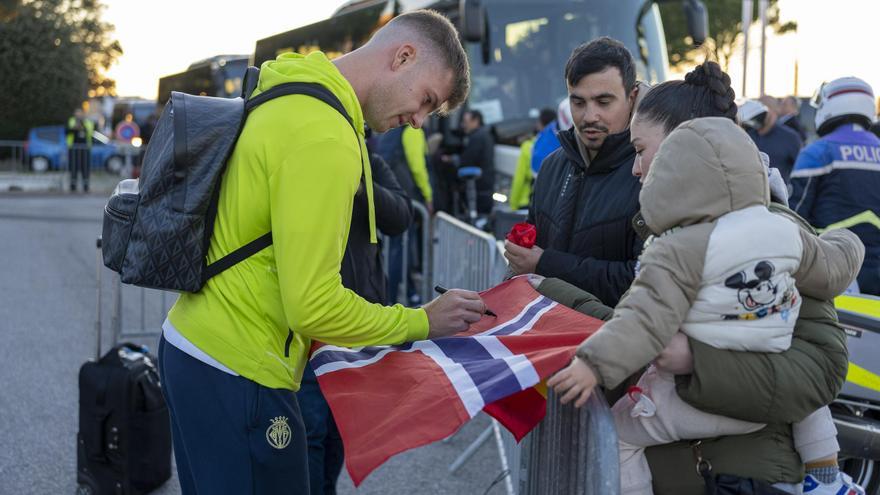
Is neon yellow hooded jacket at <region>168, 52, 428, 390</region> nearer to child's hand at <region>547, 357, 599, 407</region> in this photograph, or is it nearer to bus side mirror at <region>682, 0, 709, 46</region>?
child's hand at <region>547, 357, 599, 407</region>

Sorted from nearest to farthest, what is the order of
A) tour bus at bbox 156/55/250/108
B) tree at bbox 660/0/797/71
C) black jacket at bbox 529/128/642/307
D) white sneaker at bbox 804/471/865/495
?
white sneaker at bbox 804/471/865/495, black jacket at bbox 529/128/642/307, tour bus at bbox 156/55/250/108, tree at bbox 660/0/797/71

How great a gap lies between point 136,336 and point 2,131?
123 feet

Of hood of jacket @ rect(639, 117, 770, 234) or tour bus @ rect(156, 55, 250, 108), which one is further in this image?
tour bus @ rect(156, 55, 250, 108)

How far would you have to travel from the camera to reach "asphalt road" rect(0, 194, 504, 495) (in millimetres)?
5484

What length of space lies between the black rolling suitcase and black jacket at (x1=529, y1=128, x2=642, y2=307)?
94.6 inches

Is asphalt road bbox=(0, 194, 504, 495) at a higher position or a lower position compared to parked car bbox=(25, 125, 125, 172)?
lower

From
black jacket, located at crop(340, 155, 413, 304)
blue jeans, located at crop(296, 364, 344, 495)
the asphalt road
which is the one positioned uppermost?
black jacket, located at crop(340, 155, 413, 304)

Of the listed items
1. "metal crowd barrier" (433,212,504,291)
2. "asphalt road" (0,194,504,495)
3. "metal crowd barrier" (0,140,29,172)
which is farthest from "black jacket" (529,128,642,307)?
"metal crowd barrier" (0,140,29,172)

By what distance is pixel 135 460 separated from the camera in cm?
499

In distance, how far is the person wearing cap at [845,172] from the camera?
5.38 m

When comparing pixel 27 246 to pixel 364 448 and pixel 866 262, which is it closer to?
pixel 866 262

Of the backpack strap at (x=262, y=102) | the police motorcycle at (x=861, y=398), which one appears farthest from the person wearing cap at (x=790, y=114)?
the backpack strap at (x=262, y=102)

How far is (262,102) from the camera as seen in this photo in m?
2.52

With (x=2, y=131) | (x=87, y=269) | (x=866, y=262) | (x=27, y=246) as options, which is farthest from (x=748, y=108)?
(x=2, y=131)
